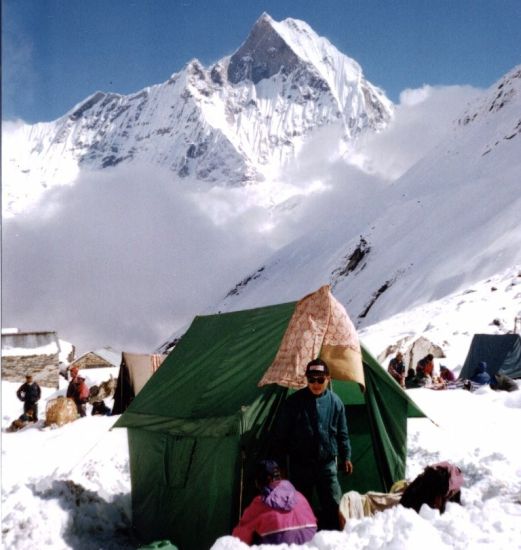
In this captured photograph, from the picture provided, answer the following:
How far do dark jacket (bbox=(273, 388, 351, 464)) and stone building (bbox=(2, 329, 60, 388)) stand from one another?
35.0 meters

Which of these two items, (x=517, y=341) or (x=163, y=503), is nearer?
(x=163, y=503)

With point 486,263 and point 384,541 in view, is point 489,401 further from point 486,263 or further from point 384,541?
point 486,263

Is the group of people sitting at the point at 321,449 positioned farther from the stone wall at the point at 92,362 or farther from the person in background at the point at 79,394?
the stone wall at the point at 92,362

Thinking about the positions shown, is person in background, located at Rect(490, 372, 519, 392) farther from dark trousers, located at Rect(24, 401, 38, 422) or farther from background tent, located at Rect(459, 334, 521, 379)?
dark trousers, located at Rect(24, 401, 38, 422)

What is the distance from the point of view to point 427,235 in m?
54.6

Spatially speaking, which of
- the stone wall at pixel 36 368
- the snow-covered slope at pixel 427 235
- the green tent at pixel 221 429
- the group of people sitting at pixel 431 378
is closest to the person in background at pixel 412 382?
the group of people sitting at pixel 431 378

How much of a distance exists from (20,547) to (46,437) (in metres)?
6.42

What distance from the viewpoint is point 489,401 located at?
1154 centimetres

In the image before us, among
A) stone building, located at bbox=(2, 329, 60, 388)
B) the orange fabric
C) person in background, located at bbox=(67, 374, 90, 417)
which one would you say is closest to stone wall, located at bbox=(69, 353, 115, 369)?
stone building, located at bbox=(2, 329, 60, 388)

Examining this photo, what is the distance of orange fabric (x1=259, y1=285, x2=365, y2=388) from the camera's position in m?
6.21

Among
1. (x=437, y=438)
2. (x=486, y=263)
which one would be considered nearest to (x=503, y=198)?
(x=486, y=263)

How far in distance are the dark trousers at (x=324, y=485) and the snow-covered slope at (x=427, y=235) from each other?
3431 cm

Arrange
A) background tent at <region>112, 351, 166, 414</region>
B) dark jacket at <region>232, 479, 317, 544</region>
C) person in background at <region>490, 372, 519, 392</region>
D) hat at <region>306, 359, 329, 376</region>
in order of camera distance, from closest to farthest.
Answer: dark jacket at <region>232, 479, 317, 544</region>, hat at <region>306, 359, 329, 376</region>, person in background at <region>490, 372, 519, 392</region>, background tent at <region>112, 351, 166, 414</region>

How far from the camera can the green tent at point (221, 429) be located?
6090 mm
